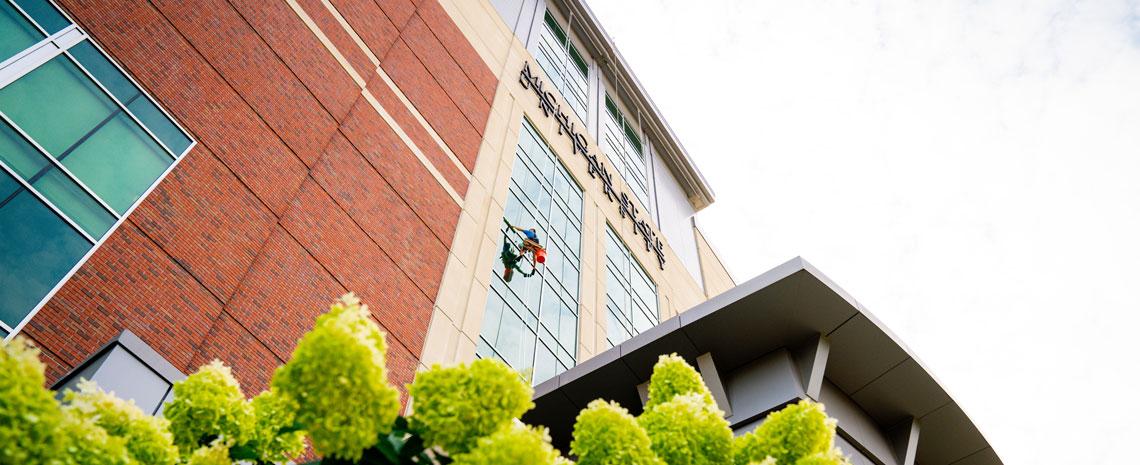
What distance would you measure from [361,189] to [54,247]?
19.7 feet

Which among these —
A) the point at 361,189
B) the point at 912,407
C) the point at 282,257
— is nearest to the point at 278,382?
the point at 282,257

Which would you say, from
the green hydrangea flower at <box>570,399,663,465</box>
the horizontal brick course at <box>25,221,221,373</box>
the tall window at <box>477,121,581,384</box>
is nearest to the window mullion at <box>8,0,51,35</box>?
the horizontal brick course at <box>25,221,221,373</box>

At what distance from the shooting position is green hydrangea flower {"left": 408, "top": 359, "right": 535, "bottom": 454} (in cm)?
368

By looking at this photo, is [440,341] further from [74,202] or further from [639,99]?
[639,99]

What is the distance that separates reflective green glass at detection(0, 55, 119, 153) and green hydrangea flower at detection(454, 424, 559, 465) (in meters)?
8.84

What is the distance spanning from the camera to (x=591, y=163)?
27.1m

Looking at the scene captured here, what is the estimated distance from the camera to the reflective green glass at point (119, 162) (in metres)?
9.65

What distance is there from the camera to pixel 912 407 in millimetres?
10641

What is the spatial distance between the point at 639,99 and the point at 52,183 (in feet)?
101

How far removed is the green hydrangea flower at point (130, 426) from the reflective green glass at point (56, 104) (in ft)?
23.0

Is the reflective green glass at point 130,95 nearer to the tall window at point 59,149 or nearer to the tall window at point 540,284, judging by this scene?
the tall window at point 59,149

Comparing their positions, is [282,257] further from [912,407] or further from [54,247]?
[912,407]

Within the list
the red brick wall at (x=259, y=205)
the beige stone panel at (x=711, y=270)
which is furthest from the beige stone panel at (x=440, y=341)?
the beige stone panel at (x=711, y=270)

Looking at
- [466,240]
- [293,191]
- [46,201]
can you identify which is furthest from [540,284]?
[46,201]
